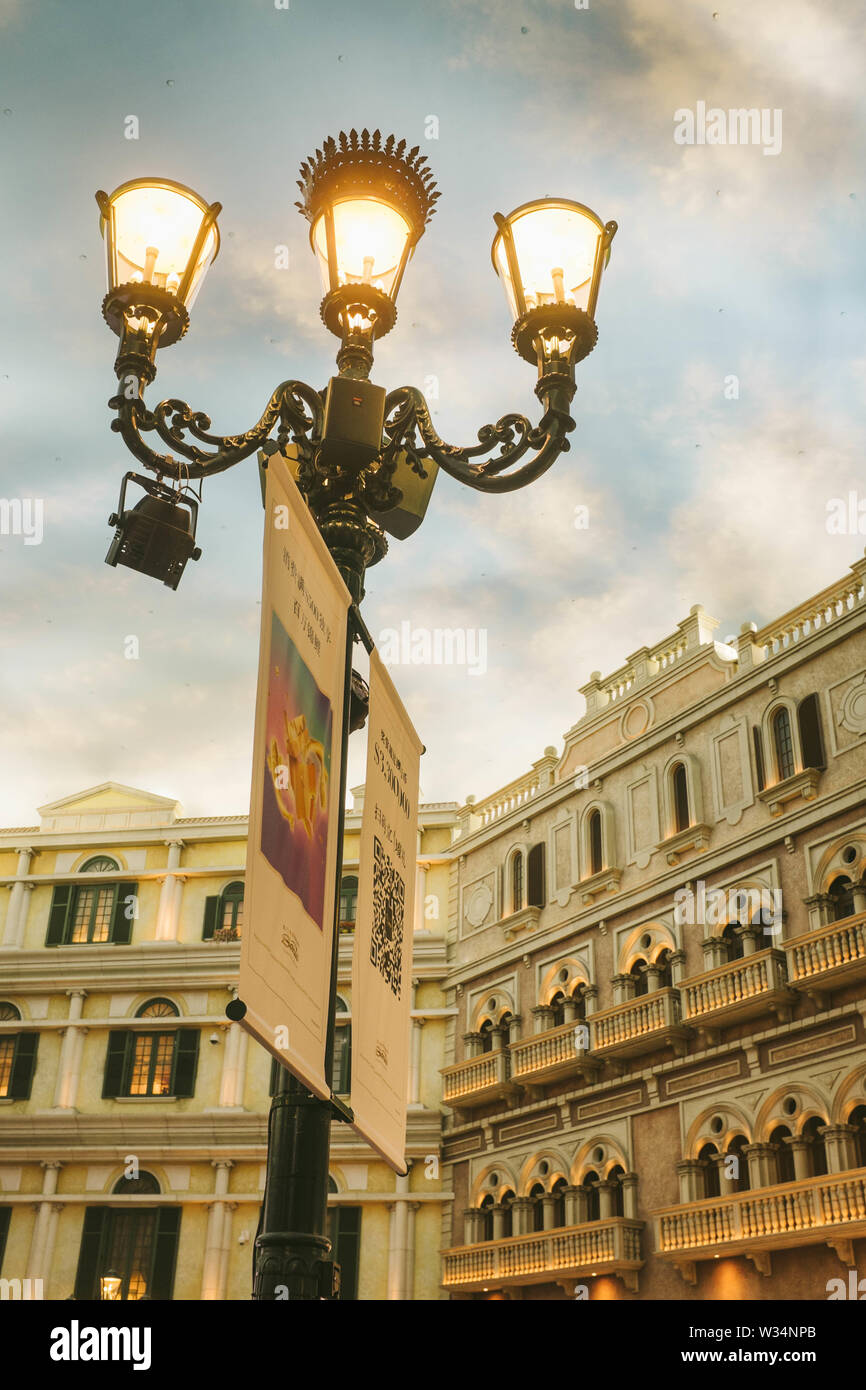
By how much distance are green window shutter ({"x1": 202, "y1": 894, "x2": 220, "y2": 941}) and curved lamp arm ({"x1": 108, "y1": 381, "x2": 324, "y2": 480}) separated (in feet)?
70.0

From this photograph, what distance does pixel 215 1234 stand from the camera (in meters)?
21.7

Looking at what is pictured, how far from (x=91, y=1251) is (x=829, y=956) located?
47.6 ft

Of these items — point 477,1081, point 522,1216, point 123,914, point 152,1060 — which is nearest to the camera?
point 522,1216

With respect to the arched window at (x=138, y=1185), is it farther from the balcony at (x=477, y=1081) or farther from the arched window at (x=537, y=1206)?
the arched window at (x=537, y=1206)

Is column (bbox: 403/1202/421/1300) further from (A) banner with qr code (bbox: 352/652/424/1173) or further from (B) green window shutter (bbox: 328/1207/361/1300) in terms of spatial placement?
(A) banner with qr code (bbox: 352/652/424/1173)

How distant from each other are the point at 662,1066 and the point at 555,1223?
3.59 meters

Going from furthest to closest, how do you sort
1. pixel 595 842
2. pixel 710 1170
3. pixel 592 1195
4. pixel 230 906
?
1. pixel 230 906
2. pixel 595 842
3. pixel 592 1195
4. pixel 710 1170

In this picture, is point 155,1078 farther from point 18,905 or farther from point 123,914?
point 18,905

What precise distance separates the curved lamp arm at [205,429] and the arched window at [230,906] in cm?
2093

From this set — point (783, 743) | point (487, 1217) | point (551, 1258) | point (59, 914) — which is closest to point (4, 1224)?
point (59, 914)

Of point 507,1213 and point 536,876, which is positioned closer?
point 507,1213

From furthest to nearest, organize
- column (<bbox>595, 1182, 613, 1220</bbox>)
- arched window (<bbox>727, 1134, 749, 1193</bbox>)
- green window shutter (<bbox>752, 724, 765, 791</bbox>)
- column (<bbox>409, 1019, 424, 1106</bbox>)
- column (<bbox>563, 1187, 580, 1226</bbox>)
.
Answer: column (<bbox>409, 1019, 424, 1106</bbox>)
column (<bbox>563, 1187, 580, 1226</bbox>)
column (<bbox>595, 1182, 613, 1220</bbox>)
green window shutter (<bbox>752, 724, 765, 791</bbox>)
arched window (<bbox>727, 1134, 749, 1193</bbox>)

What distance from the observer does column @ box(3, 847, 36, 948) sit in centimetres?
2530

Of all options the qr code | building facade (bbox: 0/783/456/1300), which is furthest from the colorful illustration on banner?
building facade (bbox: 0/783/456/1300)
